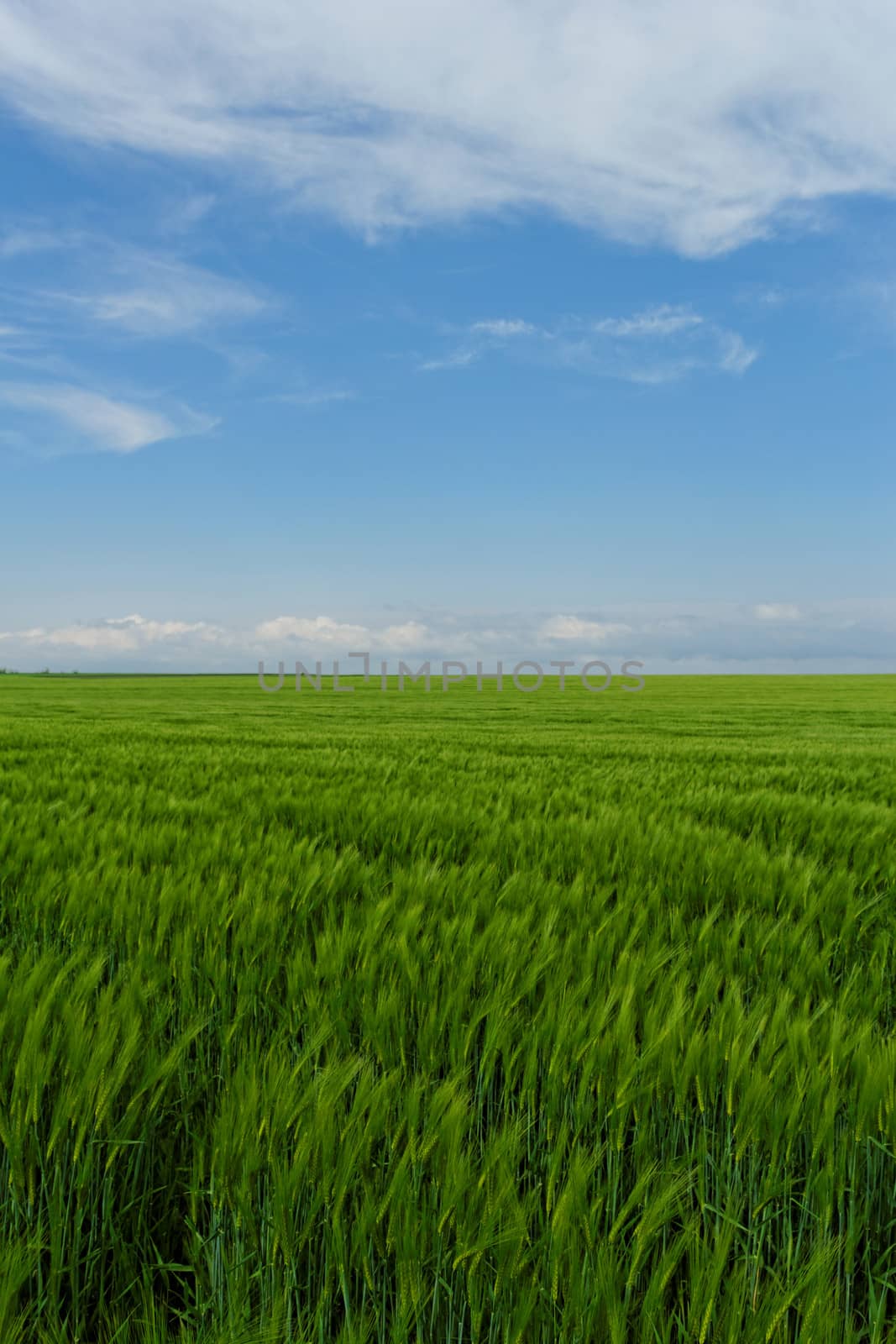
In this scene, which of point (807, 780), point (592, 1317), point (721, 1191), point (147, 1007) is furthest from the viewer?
point (807, 780)

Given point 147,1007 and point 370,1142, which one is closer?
point 370,1142

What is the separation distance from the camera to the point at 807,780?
7.25m

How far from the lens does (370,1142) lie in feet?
3.91

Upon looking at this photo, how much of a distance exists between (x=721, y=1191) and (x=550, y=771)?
20.0ft

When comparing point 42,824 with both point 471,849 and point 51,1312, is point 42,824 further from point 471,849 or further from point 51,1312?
point 51,1312

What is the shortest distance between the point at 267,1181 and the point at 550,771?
20.7ft

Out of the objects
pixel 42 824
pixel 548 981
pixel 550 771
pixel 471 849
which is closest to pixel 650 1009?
pixel 548 981

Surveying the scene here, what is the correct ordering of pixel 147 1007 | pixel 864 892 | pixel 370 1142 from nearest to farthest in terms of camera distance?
pixel 370 1142, pixel 147 1007, pixel 864 892

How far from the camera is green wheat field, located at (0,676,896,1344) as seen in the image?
1065 mm

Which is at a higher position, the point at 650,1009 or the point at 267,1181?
the point at 650,1009

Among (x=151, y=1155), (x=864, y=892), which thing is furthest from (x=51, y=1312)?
(x=864, y=892)

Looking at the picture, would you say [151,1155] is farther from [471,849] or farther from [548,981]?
[471,849]

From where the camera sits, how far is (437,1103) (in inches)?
50.0

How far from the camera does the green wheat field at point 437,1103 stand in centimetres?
107
